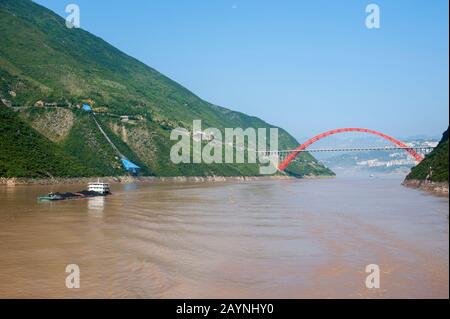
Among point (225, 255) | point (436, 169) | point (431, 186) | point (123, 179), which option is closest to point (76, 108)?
point (123, 179)

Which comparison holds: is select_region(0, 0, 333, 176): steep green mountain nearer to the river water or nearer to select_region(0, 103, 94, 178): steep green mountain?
select_region(0, 103, 94, 178): steep green mountain

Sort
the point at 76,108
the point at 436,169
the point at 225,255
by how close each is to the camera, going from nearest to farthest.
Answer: the point at 225,255 → the point at 436,169 → the point at 76,108

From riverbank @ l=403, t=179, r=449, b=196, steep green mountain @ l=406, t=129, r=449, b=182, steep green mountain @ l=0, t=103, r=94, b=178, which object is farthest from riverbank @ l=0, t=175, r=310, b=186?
steep green mountain @ l=406, t=129, r=449, b=182

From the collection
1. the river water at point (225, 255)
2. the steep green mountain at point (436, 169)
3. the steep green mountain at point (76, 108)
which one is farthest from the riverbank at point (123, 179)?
the steep green mountain at point (436, 169)

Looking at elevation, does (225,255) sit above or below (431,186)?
below

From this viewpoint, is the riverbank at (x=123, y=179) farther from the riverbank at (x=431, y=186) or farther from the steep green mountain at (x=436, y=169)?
the steep green mountain at (x=436, y=169)

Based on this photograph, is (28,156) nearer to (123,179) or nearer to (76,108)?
(123,179)
